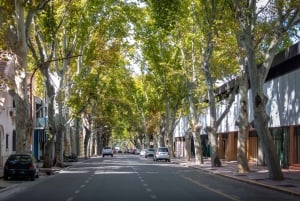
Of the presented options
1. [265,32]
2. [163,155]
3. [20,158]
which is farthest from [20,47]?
[163,155]

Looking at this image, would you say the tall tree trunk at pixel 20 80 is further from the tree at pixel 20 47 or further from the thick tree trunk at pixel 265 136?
the thick tree trunk at pixel 265 136

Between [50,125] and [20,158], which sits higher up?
[50,125]

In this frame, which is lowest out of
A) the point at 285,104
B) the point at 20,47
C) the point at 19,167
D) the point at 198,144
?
the point at 19,167

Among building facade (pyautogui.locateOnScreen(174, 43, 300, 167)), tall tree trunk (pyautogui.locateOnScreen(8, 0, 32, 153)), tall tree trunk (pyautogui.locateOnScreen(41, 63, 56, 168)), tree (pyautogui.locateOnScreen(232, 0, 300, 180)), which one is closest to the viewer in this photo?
tree (pyautogui.locateOnScreen(232, 0, 300, 180))

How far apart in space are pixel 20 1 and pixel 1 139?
20144mm

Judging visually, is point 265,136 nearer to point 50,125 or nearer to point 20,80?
point 20,80

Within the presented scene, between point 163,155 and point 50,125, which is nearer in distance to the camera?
point 50,125

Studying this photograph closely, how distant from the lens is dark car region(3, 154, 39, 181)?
31.1m

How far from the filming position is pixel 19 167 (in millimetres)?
31156

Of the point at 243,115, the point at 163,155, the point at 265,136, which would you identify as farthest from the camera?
the point at 163,155

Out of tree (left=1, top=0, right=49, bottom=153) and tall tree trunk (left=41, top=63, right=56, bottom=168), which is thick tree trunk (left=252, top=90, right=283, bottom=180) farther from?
tall tree trunk (left=41, top=63, right=56, bottom=168)

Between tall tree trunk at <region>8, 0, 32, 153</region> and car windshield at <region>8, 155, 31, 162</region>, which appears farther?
car windshield at <region>8, 155, 31, 162</region>

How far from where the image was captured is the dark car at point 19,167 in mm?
31094

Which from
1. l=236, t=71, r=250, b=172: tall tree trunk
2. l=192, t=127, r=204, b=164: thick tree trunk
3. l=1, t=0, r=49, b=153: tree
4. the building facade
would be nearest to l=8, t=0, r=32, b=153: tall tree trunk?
l=1, t=0, r=49, b=153: tree
